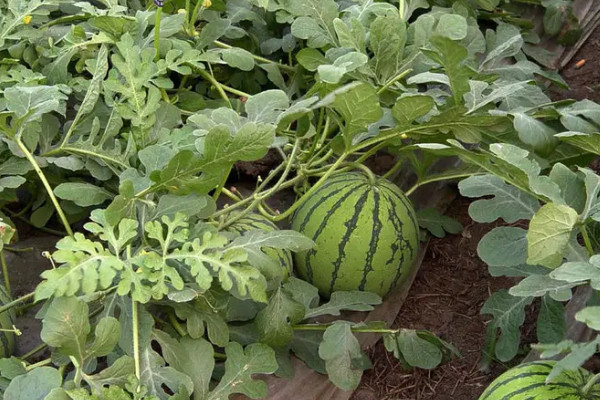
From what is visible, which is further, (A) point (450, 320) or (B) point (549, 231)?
(A) point (450, 320)

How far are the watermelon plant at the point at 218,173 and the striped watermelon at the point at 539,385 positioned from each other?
0.28 metres

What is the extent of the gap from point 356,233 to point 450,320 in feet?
1.83

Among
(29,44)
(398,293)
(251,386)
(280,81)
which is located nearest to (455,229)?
(398,293)

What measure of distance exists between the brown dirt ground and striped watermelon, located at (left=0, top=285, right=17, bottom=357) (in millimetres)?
1013

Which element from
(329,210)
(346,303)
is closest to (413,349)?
(346,303)

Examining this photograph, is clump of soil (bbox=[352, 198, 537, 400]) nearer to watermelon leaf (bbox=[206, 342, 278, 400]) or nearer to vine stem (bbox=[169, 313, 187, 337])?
watermelon leaf (bbox=[206, 342, 278, 400])

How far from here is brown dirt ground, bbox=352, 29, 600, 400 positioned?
98.4 inches

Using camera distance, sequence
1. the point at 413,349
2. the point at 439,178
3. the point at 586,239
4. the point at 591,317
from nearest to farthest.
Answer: the point at 591,317 < the point at 586,239 < the point at 413,349 < the point at 439,178

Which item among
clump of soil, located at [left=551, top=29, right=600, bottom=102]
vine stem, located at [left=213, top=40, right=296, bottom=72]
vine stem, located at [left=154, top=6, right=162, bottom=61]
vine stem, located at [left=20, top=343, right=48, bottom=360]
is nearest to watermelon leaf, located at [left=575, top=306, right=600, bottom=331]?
vine stem, located at [left=20, top=343, right=48, bottom=360]

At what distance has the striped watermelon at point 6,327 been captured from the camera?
2.06 m

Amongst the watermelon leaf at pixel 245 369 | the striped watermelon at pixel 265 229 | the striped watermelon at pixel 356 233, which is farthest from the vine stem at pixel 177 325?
the striped watermelon at pixel 356 233

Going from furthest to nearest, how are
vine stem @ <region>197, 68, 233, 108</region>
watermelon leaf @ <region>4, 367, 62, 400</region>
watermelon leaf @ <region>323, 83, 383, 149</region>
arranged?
vine stem @ <region>197, 68, 233, 108</region> < watermelon leaf @ <region>323, 83, 383, 149</region> < watermelon leaf @ <region>4, 367, 62, 400</region>

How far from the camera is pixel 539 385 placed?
6.20ft

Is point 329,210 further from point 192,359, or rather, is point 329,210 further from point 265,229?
point 192,359
